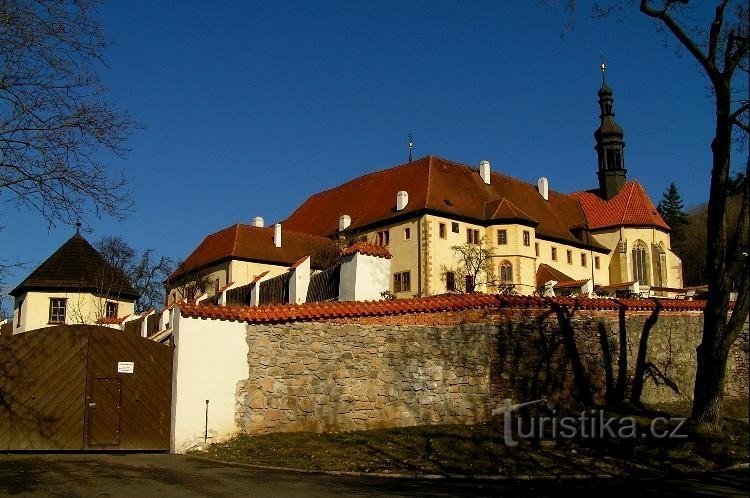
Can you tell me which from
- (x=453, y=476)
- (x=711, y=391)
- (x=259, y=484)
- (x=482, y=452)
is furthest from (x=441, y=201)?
(x=259, y=484)

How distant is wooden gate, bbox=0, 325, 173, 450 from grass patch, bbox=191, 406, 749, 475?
1.42 metres

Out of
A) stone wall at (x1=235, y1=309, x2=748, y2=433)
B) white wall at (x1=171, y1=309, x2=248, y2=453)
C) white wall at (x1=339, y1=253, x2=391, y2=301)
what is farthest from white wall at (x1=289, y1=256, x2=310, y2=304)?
white wall at (x1=171, y1=309, x2=248, y2=453)

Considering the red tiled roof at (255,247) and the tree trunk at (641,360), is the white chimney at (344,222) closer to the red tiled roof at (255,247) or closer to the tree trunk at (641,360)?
the red tiled roof at (255,247)

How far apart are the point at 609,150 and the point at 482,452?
55.9 m

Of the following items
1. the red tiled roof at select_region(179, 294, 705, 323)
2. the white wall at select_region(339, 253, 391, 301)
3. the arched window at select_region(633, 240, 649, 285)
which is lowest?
the red tiled roof at select_region(179, 294, 705, 323)

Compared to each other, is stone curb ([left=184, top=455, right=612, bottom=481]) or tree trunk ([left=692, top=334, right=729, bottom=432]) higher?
tree trunk ([left=692, top=334, right=729, bottom=432])

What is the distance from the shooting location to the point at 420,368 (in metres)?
15.5

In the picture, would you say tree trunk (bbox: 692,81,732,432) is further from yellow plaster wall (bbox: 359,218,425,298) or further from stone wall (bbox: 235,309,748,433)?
yellow plaster wall (bbox: 359,218,425,298)

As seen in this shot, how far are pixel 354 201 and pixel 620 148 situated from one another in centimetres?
2404

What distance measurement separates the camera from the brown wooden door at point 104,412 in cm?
1388

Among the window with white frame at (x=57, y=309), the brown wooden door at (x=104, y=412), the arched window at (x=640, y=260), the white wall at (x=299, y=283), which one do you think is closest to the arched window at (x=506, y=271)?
the arched window at (x=640, y=260)

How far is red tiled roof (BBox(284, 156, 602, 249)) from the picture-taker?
50906 millimetres

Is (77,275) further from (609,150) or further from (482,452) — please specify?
(609,150)

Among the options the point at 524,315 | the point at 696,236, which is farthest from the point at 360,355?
the point at 696,236
